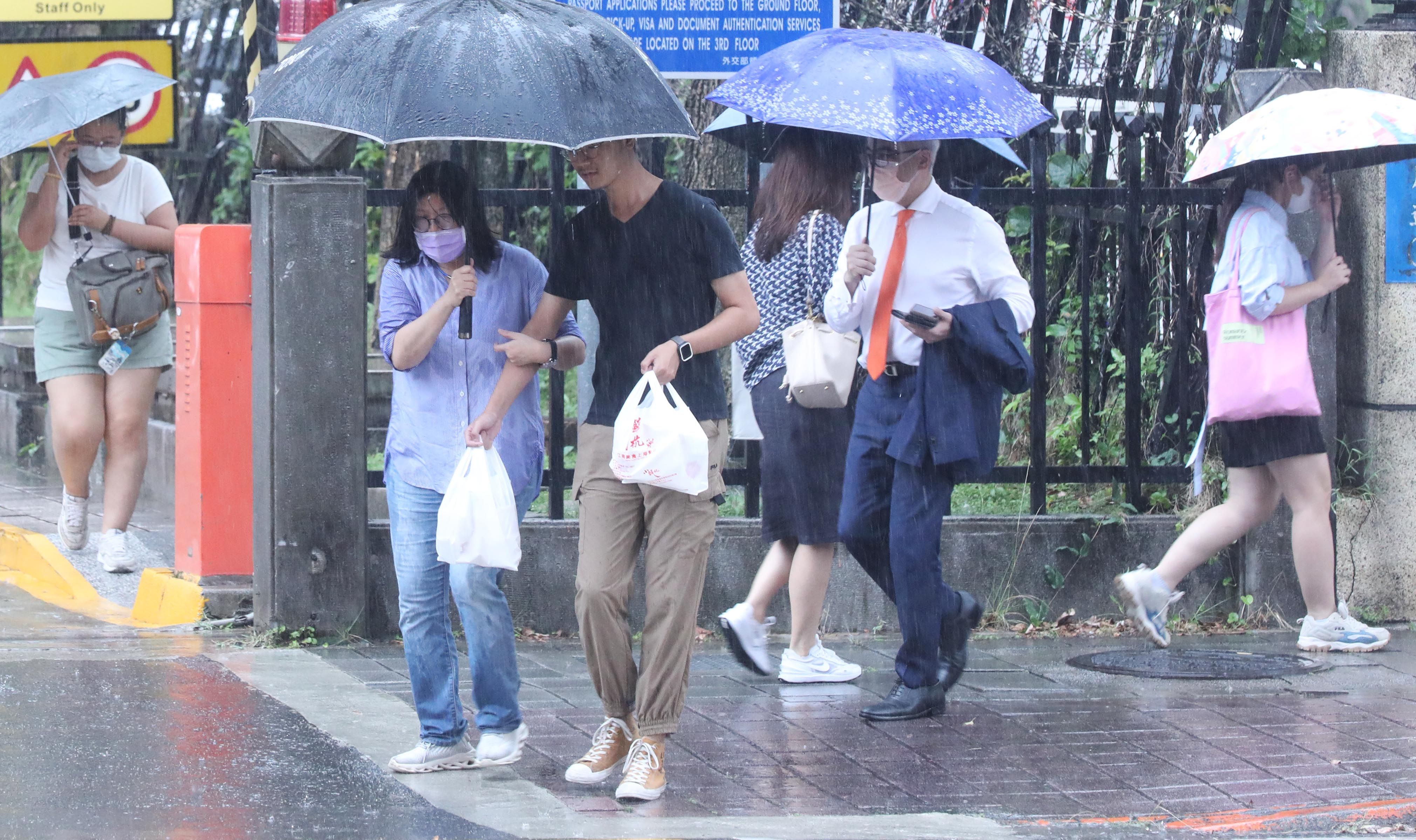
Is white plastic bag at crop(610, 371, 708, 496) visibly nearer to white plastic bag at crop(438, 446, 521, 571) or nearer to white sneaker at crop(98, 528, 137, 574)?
white plastic bag at crop(438, 446, 521, 571)

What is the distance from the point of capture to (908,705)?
18.1 feet

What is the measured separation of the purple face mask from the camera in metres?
4.64

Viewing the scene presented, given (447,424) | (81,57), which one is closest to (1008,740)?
(447,424)

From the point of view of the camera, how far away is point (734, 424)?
6977 mm

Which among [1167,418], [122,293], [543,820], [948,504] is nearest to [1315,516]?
[1167,418]

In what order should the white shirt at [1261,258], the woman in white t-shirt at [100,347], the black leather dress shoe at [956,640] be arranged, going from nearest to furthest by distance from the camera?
the black leather dress shoe at [956,640] → the white shirt at [1261,258] → the woman in white t-shirt at [100,347]

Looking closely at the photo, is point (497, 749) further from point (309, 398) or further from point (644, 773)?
point (309, 398)

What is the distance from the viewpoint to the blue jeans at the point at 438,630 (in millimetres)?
4723

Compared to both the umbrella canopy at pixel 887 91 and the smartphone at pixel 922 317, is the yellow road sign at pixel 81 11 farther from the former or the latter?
the smartphone at pixel 922 317

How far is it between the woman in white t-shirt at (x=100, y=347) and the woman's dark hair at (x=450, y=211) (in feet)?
9.78

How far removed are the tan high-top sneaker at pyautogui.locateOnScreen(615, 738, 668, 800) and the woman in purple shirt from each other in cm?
43

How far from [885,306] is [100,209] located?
3659mm

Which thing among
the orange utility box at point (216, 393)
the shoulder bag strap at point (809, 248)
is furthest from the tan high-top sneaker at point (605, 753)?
the orange utility box at point (216, 393)

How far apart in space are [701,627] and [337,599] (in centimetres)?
144
